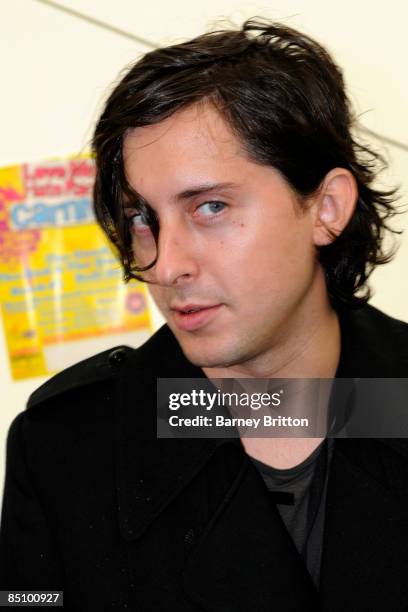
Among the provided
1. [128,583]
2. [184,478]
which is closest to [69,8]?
[184,478]

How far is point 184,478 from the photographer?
46.8 inches

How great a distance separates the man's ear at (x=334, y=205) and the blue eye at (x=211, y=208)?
0.53 ft

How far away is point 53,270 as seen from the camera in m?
1.48

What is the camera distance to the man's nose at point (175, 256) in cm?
109

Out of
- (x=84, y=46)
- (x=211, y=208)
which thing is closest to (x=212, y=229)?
(x=211, y=208)

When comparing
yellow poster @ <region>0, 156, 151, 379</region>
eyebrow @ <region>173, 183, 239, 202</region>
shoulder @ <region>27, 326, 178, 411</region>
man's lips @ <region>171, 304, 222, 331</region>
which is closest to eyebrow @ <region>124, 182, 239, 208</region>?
eyebrow @ <region>173, 183, 239, 202</region>

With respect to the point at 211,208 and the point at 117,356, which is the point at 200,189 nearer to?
the point at 211,208

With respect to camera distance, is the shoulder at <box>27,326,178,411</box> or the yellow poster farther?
the yellow poster

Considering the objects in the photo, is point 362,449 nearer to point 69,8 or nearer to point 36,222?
point 36,222

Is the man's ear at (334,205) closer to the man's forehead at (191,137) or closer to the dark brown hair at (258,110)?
the dark brown hair at (258,110)

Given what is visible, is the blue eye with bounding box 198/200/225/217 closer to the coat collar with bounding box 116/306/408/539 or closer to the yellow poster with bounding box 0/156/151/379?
the coat collar with bounding box 116/306/408/539

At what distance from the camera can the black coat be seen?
44.3 inches

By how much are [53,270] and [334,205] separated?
484mm

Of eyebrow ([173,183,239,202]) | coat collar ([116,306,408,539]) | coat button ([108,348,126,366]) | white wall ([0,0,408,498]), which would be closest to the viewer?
eyebrow ([173,183,239,202])
